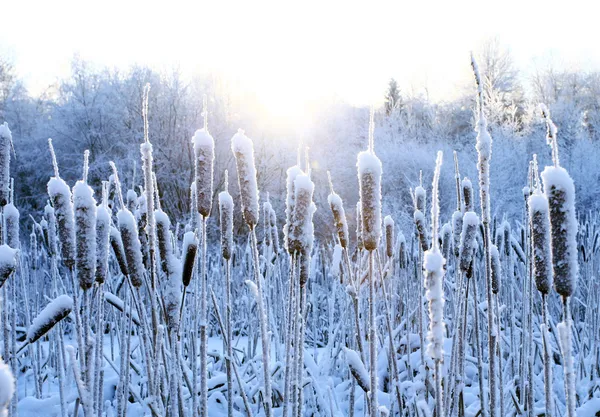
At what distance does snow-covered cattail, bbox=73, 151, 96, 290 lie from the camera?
87cm

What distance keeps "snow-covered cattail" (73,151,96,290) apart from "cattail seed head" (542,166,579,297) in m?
0.71

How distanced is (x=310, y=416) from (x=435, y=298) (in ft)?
5.58

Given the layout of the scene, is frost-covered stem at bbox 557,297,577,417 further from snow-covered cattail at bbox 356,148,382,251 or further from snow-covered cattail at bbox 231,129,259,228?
snow-covered cattail at bbox 231,129,259,228

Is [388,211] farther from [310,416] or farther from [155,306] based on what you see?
[155,306]

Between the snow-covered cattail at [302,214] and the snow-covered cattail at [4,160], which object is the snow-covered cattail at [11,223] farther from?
the snow-covered cattail at [302,214]

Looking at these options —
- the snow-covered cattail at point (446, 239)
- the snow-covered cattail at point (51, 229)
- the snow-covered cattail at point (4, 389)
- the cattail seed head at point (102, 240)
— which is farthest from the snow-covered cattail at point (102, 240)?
the snow-covered cattail at point (446, 239)

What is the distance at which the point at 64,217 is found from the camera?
894 mm

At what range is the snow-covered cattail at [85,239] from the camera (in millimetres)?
872

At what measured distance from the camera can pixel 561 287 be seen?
0.73 m

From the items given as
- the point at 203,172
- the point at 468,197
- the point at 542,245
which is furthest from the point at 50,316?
the point at 468,197

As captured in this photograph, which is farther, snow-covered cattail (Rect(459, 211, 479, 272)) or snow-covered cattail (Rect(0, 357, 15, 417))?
snow-covered cattail (Rect(459, 211, 479, 272))

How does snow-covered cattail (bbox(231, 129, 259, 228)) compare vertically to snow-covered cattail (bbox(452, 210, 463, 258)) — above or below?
above

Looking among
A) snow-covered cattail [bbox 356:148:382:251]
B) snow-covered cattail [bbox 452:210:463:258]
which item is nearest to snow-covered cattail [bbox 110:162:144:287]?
snow-covered cattail [bbox 356:148:382:251]

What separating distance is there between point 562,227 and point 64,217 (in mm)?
776
